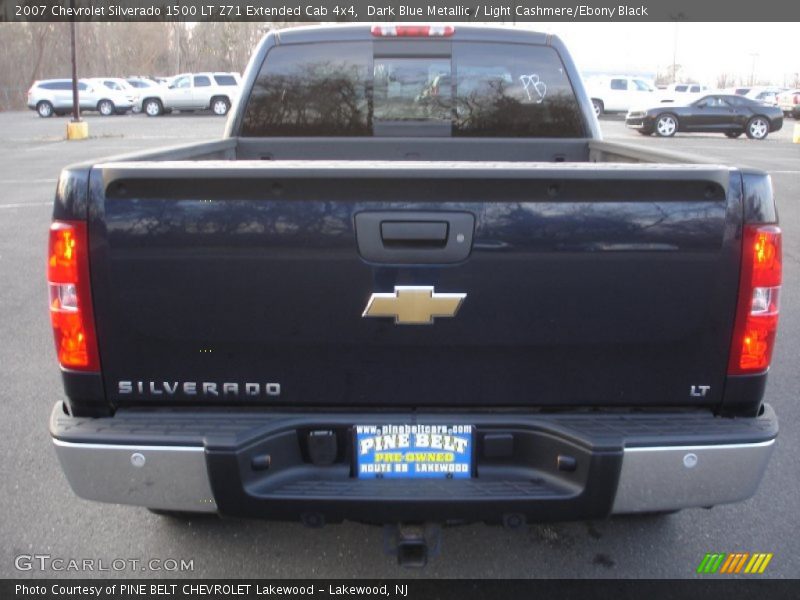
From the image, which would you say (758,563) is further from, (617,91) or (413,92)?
(617,91)

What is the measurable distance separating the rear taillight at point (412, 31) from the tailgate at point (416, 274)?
2173 mm

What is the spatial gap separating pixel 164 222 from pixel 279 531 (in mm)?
1669

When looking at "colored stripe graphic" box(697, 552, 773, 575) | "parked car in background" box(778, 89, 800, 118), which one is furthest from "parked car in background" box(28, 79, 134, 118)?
"colored stripe graphic" box(697, 552, 773, 575)

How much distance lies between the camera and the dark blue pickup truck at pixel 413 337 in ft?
7.68

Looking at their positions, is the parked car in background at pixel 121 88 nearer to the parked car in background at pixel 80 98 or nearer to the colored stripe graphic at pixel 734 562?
the parked car in background at pixel 80 98

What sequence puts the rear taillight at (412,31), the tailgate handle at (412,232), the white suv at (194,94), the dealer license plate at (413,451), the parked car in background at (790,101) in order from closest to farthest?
Result: 1. the tailgate handle at (412,232)
2. the dealer license plate at (413,451)
3. the rear taillight at (412,31)
4. the parked car in background at (790,101)
5. the white suv at (194,94)

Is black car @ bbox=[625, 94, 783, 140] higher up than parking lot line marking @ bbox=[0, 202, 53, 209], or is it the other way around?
black car @ bbox=[625, 94, 783, 140]

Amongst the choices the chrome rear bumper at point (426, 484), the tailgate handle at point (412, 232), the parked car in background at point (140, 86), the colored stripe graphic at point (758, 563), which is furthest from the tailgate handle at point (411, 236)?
the parked car in background at point (140, 86)

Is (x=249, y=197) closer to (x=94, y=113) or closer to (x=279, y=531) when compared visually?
(x=279, y=531)

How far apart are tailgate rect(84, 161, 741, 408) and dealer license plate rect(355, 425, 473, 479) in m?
0.15

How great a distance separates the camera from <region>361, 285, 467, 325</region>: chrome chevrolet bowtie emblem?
7.73 ft

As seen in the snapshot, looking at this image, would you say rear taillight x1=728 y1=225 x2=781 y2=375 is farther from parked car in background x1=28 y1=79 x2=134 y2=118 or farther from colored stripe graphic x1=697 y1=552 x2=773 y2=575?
parked car in background x1=28 y1=79 x2=134 y2=118

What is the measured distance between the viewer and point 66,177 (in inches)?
94.3

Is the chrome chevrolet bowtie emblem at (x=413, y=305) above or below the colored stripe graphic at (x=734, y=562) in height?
above
